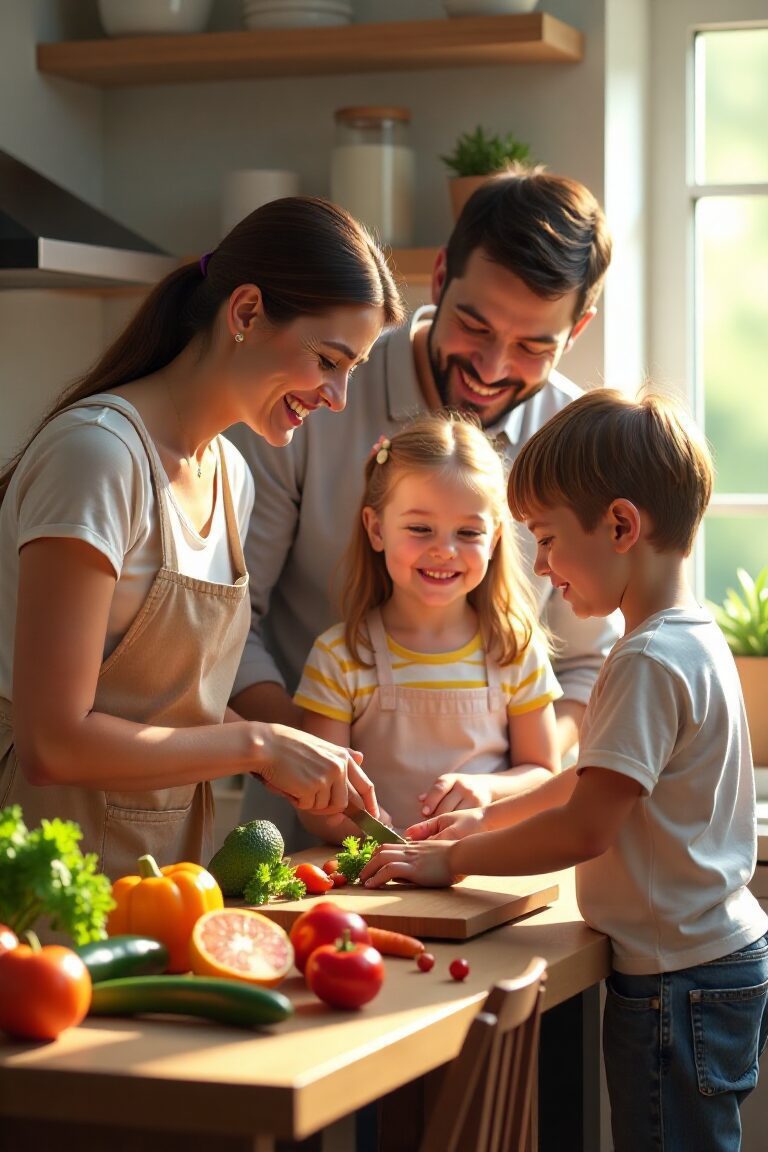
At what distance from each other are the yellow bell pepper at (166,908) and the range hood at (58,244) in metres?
1.18

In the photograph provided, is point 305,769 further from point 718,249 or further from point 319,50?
point 718,249

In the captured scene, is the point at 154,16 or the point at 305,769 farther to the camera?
the point at 154,16

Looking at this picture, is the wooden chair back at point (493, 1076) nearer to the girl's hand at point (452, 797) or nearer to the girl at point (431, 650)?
the girl's hand at point (452, 797)

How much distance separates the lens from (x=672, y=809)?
1662 millimetres

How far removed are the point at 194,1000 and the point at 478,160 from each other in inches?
71.4

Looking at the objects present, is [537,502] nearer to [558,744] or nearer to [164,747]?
[164,747]

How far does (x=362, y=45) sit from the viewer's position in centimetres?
277

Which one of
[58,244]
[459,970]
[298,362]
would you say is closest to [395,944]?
[459,970]

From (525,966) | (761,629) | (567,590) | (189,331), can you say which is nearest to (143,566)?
(189,331)

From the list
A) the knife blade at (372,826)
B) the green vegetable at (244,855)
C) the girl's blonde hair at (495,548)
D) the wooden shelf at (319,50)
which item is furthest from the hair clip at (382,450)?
the wooden shelf at (319,50)

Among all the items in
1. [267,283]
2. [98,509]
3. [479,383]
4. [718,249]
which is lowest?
[98,509]

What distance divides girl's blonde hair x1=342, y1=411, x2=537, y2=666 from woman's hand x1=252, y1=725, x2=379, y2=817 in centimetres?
42

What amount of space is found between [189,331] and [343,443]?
0.57 m

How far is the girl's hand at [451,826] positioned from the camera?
1.90m
